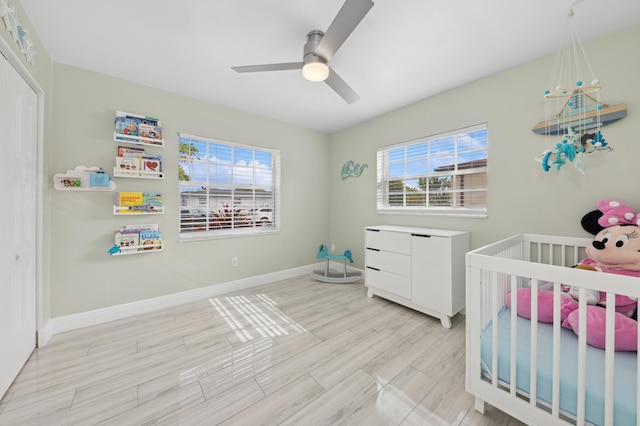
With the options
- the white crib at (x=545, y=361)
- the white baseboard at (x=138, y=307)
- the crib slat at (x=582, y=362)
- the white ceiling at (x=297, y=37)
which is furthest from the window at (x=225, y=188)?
the crib slat at (x=582, y=362)

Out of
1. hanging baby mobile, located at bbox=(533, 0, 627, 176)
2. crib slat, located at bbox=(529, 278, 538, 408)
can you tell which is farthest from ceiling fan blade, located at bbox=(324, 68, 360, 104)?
crib slat, located at bbox=(529, 278, 538, 408)

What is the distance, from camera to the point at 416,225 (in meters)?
2.97

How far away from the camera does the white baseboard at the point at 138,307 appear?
6.94ft

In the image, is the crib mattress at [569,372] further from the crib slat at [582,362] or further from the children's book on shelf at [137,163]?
the children's book on shelf at [137,163]

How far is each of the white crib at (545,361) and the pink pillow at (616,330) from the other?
0.04 m

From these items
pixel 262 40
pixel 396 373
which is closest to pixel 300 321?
pixel 396 373

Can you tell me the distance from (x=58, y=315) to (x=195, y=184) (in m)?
1.67

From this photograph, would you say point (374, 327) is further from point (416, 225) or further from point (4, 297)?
point (4, 297)

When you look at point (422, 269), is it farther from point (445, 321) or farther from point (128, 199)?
point (128, 199)

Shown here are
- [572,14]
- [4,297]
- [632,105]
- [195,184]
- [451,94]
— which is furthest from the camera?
[195,184]

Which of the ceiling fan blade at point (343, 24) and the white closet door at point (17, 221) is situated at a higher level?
the ceiling fan blade at point (343, 24)

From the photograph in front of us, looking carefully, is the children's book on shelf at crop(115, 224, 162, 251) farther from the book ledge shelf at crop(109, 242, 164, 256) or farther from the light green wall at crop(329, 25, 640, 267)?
the light green wall at crop(329, 25, 640, 267)

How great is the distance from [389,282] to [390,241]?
46 cm

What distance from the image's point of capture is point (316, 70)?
169 centimetres
